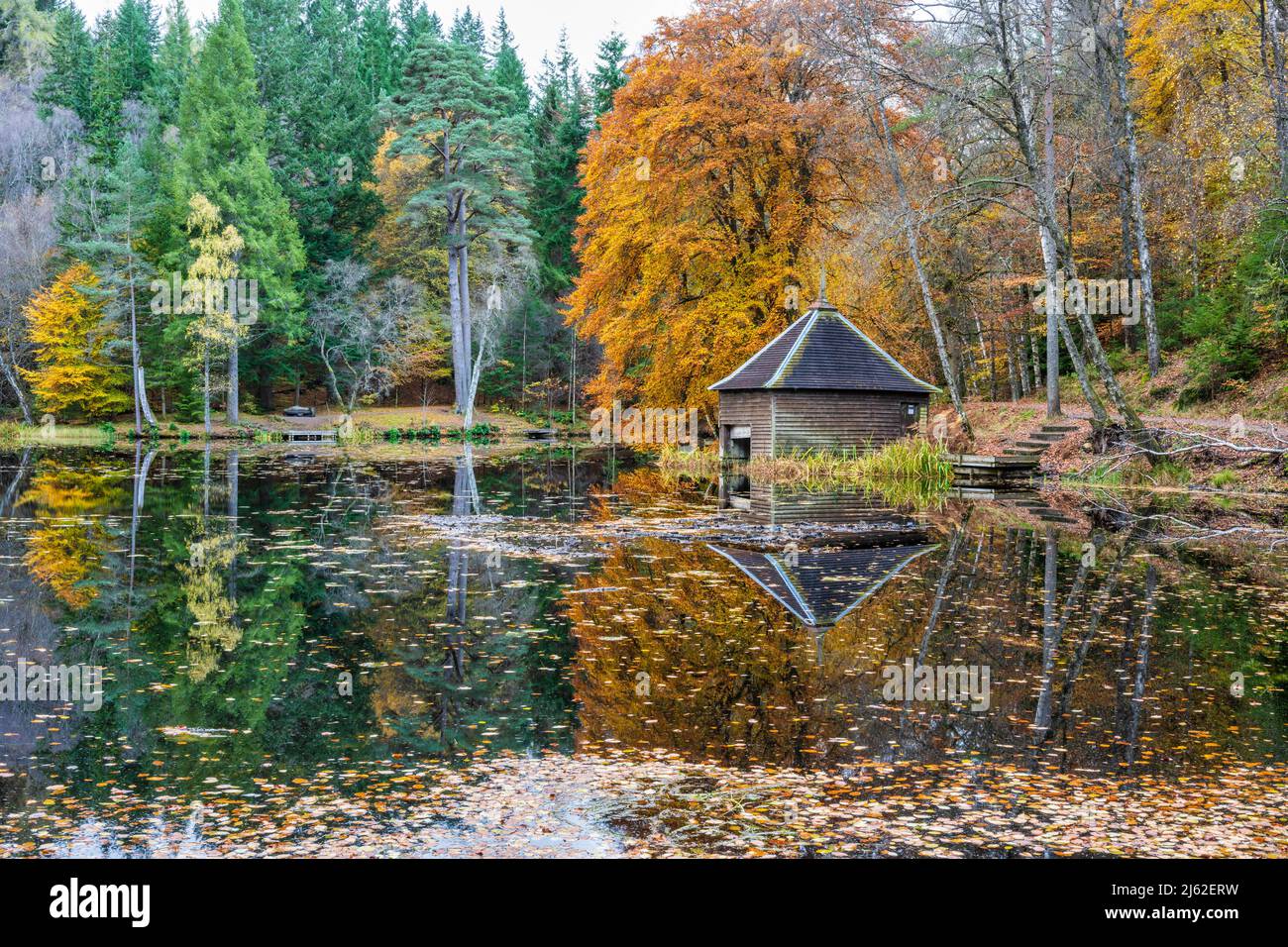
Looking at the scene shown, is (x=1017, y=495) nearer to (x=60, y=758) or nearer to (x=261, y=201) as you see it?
(x=60, y=758)

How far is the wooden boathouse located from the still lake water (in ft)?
38.1

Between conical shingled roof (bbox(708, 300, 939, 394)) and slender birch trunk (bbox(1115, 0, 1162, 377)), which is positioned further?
conical shingled roof (bbox(708, 300, 939, 394))

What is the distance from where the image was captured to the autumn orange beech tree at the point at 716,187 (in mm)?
31453

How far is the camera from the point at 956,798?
237 inches

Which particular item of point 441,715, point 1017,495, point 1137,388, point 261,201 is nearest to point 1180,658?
point 441,715

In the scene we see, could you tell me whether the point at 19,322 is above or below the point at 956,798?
above

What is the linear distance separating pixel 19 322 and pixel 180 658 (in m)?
45.2

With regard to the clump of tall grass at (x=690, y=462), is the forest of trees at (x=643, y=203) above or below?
above
